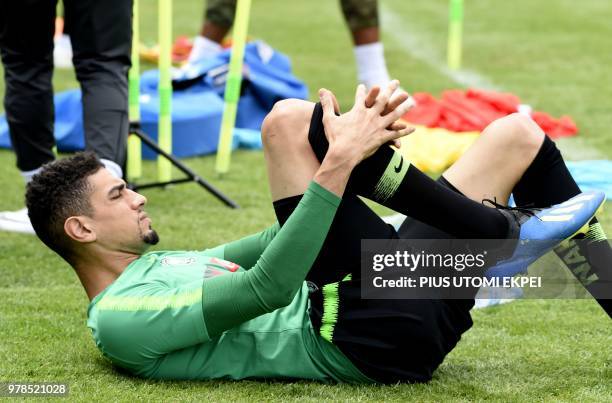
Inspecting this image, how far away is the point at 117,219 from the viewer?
2.78 meters

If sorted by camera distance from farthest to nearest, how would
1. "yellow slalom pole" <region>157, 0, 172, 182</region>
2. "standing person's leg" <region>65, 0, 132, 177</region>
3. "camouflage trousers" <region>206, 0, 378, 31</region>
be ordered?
"camouflage trousers" <region>206, 0, 378, 31</region>, "yellow slalom pole" <region>157, 0, 172, 182</region>, "standing person's leg" <region>65, 0, 132, 177</region>

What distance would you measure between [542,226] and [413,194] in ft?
1.10

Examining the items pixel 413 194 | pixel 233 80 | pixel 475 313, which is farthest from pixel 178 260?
pixel 233 80

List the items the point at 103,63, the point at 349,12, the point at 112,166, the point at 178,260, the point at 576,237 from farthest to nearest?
the point at 349,12
the point at 103,63
the point at 112,166
the point at 178,260
the point at 576,237

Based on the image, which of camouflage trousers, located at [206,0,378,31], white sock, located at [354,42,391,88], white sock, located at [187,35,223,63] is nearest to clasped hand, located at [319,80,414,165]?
camouflage trousers, located at [206,0,378,31]

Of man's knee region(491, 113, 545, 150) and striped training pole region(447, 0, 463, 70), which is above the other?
man's knee region(491, 113, 545, 150)

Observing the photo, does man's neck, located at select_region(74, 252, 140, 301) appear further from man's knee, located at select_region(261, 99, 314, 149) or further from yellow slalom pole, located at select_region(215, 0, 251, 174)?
yellow slalom pole, located at select_region(215, 0, 251, 174)

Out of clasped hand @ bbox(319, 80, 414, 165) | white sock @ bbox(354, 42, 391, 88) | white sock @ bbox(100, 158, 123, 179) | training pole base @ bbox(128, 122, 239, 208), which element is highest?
clasped hand @ bbox(319, 80, 414, 165)

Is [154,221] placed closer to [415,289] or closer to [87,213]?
[87,213]

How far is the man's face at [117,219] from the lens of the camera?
278 cm

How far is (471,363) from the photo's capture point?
2949 millimetres

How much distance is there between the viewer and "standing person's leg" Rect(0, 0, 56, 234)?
402cm

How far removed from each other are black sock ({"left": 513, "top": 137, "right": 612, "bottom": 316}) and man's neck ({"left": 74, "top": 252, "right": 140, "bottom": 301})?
106 centimetres

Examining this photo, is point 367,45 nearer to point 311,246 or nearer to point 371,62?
point 371,62
